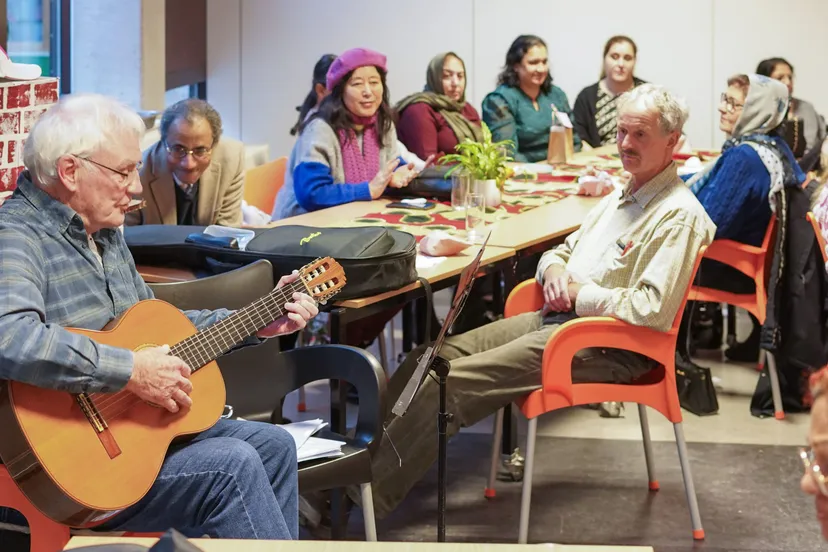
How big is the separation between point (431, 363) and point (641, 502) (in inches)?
63.0

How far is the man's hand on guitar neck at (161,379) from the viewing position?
2.23 m

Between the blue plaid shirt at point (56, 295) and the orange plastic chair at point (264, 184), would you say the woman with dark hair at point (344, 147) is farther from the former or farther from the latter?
the blue plaid shirt at point (56, 295)

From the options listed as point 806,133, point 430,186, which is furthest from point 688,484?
point 806,133

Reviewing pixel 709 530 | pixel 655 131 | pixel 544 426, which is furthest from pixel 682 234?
pixel 544 426

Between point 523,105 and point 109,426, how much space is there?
14.9 ft

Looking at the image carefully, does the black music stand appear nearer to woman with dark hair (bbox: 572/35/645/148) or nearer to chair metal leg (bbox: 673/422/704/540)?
chair metal leg (bbox: 673/422/704/540)

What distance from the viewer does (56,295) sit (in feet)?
7.50

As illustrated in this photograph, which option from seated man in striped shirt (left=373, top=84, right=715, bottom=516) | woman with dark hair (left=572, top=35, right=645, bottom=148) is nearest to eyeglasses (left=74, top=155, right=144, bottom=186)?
seated man in striped shirt (left=373, top=84, right=715, bottom=516)

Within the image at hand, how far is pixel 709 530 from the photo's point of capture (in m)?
3.47

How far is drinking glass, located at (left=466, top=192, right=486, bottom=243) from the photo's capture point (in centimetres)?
393

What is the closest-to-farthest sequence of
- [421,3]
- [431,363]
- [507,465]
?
[431,363], [507,465], [421,3]

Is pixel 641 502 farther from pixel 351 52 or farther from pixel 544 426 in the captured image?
pixel 351 52

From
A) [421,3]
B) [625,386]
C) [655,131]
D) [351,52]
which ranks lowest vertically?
[625,386]

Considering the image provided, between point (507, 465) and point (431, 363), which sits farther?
point (507, 465)
